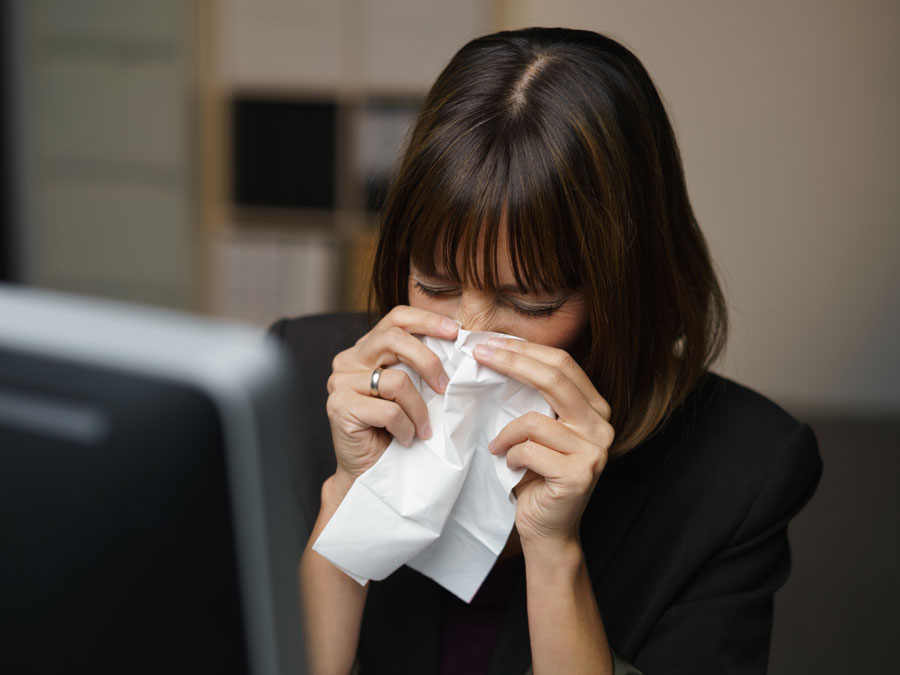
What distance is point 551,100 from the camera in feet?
3.00

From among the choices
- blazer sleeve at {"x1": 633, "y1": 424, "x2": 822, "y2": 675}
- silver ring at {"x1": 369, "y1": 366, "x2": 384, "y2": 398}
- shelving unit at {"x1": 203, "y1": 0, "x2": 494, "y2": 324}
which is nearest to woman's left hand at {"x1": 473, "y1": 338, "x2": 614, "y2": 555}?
silver ring at {"x1": 369, "y1": 366, "x2": 384, "y2": 398}

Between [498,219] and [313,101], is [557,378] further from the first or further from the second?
[313,101]

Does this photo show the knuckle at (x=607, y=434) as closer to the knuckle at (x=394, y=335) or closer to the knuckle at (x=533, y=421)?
the knuckle at (x=533, y=421)

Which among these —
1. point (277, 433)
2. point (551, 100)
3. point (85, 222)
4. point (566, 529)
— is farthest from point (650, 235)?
point (85, 222)

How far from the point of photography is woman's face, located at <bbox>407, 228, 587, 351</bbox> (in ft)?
3.00

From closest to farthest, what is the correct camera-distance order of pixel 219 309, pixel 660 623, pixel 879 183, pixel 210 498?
pixel 210 498 → pixel 660 623 → pixel 879 183 → pixel 219 309

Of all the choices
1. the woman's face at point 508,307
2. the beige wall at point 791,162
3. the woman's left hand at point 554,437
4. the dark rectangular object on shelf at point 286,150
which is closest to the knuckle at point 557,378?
the woman's left hand at point 554,437

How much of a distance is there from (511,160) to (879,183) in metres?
3.19

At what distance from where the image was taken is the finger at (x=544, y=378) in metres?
0.83

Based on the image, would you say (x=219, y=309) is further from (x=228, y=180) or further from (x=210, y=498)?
(x=210, y=498)

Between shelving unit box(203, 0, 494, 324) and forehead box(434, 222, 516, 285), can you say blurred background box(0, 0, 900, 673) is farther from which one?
forehead box(434, 222, 516, 285)

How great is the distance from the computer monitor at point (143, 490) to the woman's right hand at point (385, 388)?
1.88 feet

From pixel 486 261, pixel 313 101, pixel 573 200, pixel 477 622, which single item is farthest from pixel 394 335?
pixel 313 101

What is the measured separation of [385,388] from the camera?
88 centimetres
